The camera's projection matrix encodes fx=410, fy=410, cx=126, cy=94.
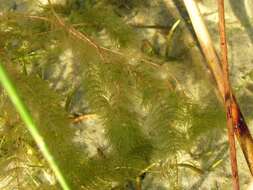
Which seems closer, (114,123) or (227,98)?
(227,98)

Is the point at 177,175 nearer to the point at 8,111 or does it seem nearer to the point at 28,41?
the point at 8,111

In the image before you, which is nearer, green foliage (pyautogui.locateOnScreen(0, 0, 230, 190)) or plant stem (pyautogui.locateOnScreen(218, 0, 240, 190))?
plant stem (pyautogui.locateOnScreen(218, 0, 240, 190))

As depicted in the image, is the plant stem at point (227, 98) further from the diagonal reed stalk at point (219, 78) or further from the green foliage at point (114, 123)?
the green foliage at point (114, 123)

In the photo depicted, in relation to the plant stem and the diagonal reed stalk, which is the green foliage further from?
the plant stem

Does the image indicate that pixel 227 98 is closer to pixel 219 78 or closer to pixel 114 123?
pixel 219 78

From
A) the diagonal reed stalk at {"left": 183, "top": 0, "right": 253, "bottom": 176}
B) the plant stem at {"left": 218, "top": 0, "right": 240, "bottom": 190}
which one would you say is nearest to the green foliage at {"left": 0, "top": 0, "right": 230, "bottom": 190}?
the diagonal reed stalk at {"left": 183, "top": 0, "right": 253, "bottom": 176}

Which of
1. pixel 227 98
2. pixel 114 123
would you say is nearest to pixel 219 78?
pixel 227 98

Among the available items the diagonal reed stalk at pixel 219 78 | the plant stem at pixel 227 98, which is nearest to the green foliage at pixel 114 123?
the diagonal reed stalk at pixel 219 78

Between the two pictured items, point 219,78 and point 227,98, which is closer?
point 227,98
